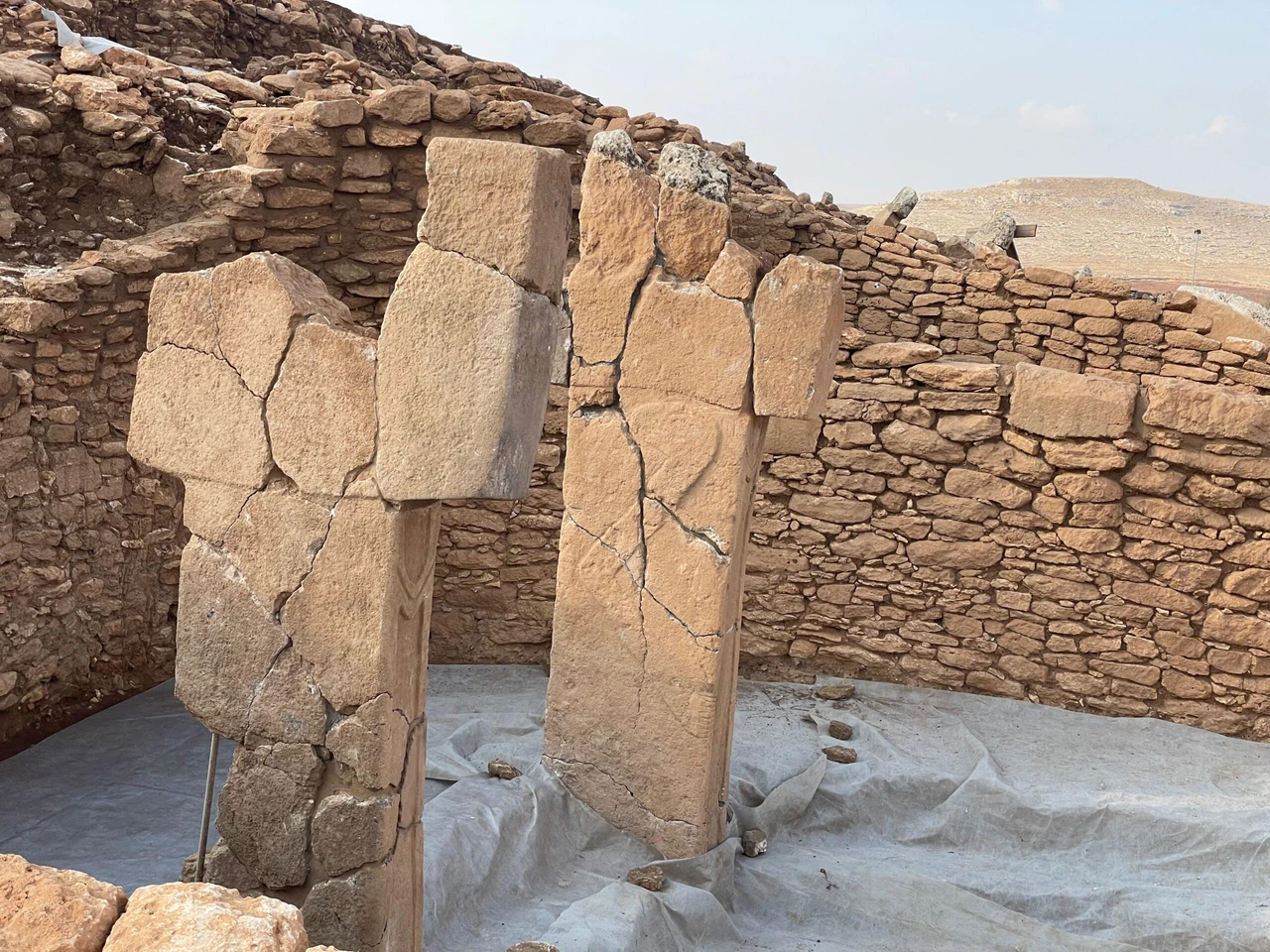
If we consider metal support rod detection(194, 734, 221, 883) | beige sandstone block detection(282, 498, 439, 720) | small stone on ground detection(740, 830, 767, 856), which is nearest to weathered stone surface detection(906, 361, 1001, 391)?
small stone on ground detection(740, 830, 767, 856)

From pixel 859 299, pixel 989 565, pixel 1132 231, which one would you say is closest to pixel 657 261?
pixel 989 565

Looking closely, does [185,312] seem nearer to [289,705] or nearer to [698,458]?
[289,705]

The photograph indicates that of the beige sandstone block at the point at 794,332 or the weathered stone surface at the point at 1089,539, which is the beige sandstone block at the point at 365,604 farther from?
the weathered stone surface at the point at 1089,539

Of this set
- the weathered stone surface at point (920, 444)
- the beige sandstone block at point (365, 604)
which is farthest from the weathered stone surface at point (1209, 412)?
the beige sandstone block at point (365, 604)

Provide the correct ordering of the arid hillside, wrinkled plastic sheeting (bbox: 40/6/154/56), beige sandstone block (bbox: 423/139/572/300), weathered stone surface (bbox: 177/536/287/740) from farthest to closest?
the arid hillside
wrinkled plastic sheeting (bbox: 40/6/154/56)
weathered stone surface (bbox: 177/536/287/740)
beige sandstone block (bbox: 423/139/572/300)

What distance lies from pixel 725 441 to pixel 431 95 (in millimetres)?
3077

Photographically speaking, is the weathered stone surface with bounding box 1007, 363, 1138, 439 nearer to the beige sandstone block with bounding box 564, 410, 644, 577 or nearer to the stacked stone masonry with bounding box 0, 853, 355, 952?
the beige sandstone block with bounding box 564, 410, 644, 577

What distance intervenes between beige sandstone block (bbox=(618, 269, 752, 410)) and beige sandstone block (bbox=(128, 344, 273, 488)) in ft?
5.36

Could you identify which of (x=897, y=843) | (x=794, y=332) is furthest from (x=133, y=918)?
(x=897, y=843)

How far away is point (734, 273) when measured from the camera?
3.88m

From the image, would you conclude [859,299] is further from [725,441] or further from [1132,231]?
[1132,231]

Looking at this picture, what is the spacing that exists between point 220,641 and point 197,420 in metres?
0.57

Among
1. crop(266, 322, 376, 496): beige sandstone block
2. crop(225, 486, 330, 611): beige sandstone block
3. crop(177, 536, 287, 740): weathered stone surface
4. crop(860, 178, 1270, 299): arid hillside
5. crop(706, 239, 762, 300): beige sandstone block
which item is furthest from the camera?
crop(860, 178, 1270, 299): arid hillside

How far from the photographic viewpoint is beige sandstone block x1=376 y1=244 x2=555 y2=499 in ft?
8.00
